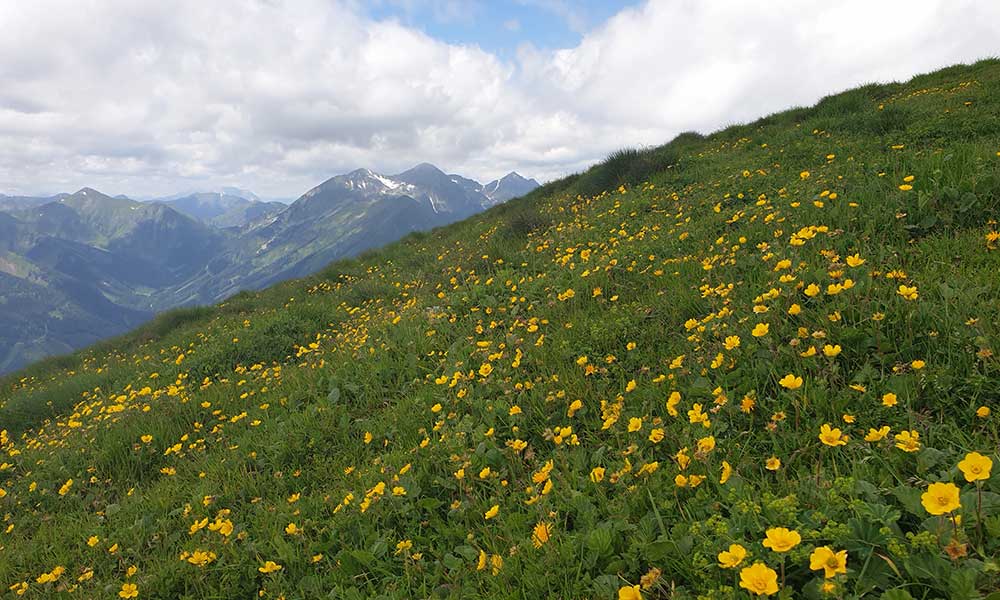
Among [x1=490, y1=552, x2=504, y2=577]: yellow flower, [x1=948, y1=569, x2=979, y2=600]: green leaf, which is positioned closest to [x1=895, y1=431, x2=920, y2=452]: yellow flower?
[x1=948, y1=569, x2=979, y2=600]: green leaf

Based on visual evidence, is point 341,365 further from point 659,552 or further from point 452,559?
point 659,552

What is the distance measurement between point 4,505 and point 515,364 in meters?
5.82

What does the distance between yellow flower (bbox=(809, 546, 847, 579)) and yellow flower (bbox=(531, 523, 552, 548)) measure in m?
1.18

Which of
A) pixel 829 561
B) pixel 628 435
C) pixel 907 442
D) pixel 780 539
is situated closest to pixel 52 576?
A: pixel 628 435

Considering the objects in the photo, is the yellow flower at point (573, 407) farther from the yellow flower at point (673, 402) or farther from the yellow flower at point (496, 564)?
the yellow flower at point (496, 564)

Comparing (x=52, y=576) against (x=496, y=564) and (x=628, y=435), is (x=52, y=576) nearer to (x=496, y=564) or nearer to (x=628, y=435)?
(x=496, y=564)

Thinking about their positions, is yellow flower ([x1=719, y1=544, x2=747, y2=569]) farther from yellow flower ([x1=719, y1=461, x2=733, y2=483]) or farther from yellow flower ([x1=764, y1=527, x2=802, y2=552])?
yellow flower ([x1=719, y1=461, x2=733, y2=483])

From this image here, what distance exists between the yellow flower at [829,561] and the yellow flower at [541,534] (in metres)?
1.18

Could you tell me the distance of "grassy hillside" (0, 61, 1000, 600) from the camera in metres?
1.97

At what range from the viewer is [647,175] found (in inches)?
440

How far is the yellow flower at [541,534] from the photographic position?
238 cm

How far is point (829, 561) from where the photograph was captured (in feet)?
4.98

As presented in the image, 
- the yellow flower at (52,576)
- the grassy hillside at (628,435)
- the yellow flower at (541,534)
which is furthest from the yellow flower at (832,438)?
the yellow flower at (52,576)

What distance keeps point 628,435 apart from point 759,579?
4.91 feet
